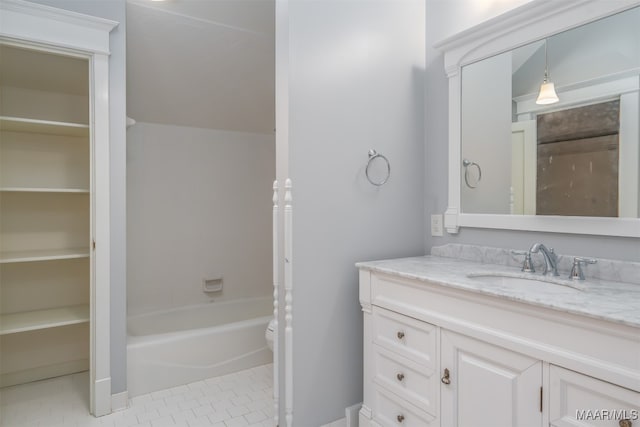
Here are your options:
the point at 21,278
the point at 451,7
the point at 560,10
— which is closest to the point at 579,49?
the point at 560,10

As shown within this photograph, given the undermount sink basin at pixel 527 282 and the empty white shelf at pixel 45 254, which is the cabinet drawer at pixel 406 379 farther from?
the empty white shelf at pixel 45 254

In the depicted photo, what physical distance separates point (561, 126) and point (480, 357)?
1.06 metres

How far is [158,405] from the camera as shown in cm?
223

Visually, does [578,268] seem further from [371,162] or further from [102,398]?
[102,398]

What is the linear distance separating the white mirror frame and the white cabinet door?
0.69m

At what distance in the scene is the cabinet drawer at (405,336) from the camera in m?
1.49

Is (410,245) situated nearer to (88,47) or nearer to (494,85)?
(494,85)

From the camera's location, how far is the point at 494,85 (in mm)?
1882

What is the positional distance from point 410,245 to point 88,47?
2.20 meters

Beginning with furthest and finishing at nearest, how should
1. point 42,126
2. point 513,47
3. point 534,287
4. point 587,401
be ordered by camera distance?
point 42,126
point 513,47
point 534,287
point 587,401

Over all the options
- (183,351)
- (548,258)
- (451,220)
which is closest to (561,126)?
(548,258)

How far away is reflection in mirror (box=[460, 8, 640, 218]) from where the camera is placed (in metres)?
1.39

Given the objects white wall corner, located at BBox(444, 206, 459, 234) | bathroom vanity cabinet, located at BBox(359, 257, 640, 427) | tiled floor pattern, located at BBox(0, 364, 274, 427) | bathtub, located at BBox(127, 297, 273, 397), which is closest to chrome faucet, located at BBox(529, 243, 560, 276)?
bathroom vanity cabinet, located at BBox(359, 257, 640, 427)

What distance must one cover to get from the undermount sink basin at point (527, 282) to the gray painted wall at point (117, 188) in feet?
6.48
